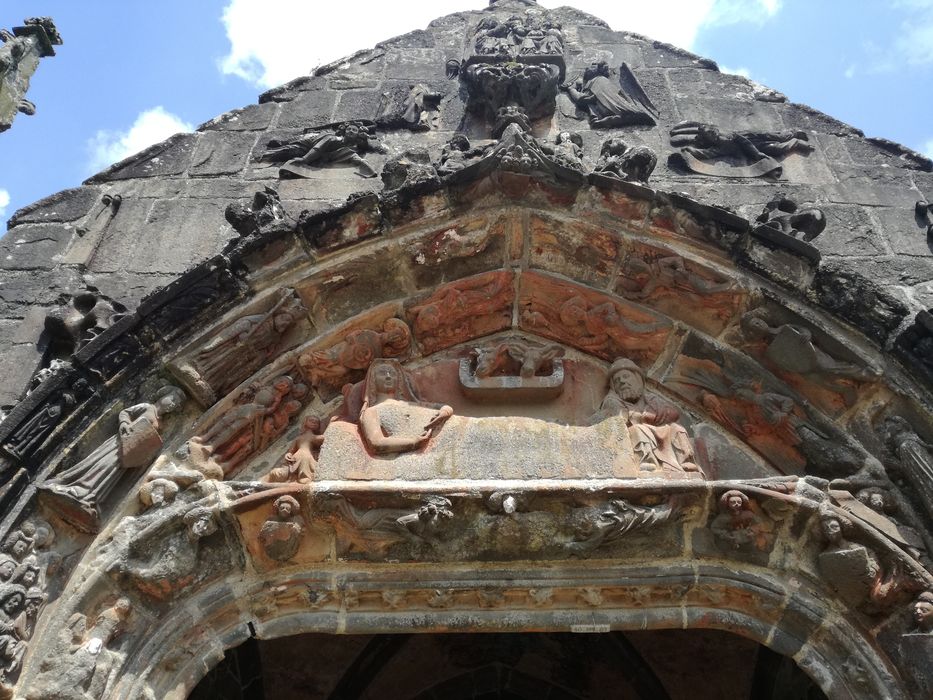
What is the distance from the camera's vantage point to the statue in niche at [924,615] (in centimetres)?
347

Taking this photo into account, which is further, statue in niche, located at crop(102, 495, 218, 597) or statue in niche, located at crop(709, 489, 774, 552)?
statue in niche, located at crop(709, 489, 774, 552)

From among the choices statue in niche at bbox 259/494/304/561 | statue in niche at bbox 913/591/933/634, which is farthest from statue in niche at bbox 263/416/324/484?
statue in niche at bbox 913/591/933/634

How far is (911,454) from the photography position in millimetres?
3904

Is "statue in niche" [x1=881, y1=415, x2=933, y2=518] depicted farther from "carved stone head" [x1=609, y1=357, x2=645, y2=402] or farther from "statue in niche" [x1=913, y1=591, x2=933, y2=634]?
"carved stone head" [x1=609, y1=357, x2=645, y2=402]

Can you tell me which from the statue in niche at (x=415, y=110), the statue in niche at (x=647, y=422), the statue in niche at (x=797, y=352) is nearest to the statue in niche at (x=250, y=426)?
the statue in niche at (x=647, y=422)

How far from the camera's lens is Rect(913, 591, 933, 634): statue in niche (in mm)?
3473

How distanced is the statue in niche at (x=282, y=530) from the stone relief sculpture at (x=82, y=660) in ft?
2.11

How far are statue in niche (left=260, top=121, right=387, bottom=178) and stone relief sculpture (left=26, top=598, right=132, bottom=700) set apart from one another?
3.35 meters

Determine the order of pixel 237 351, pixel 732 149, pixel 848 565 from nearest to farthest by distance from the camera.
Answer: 1. pixel 848 565
2. pixel 237 351
3. pixel 732 149

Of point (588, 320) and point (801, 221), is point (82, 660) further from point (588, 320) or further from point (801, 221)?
point (801, 221)

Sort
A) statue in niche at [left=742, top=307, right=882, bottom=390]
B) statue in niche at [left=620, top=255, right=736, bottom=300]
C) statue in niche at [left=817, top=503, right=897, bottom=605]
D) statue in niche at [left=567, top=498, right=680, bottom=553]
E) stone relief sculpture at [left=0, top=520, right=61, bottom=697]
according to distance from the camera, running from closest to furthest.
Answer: stone relief sculpture at [left=0, top=520, right=61, bottom=697] → statue in niche at [left=817, top=503, right=897, bottom=605] → statue in niche at [left=567, top=498, right=680, bottom=553] → statue in niche at [left=742, top=307, right=882, bottom=390] → statue in niche at [left=620, top=255, right=736, bottom=300]

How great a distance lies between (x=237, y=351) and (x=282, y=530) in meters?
1.09

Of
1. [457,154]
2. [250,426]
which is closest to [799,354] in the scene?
[457,154]

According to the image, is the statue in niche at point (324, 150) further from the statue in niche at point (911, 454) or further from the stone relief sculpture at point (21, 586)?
the statue in niche at point (911, 454)
